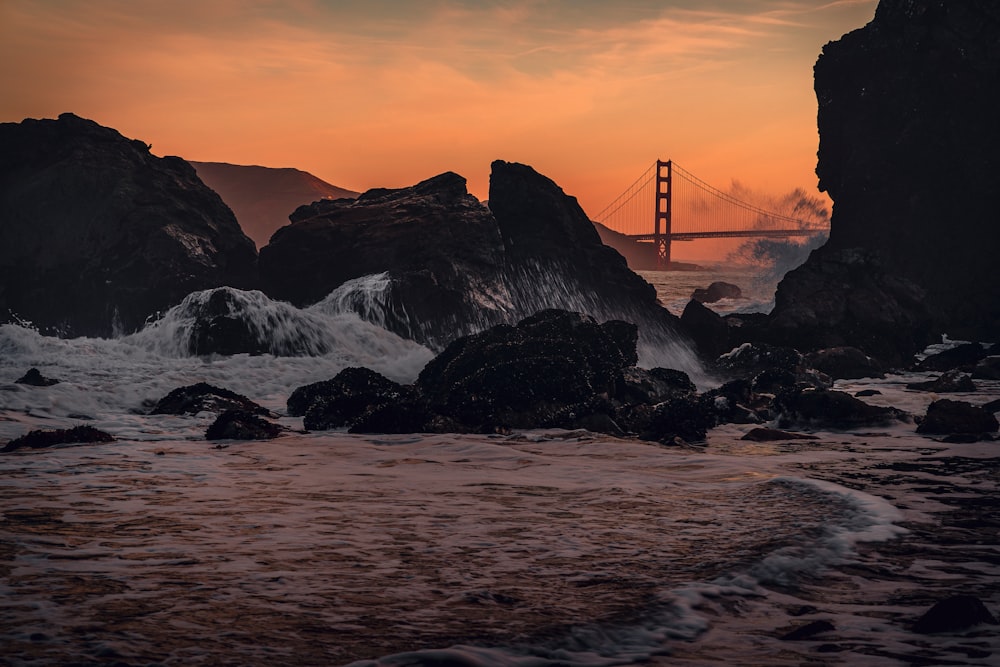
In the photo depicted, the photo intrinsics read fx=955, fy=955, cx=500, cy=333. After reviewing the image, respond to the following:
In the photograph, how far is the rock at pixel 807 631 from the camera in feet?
13.0

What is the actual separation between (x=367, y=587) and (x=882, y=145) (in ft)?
118

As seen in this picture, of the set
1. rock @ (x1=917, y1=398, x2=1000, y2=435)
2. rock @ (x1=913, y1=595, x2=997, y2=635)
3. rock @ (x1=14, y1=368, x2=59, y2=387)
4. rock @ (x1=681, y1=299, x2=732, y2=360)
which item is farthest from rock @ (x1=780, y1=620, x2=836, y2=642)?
rock @ (x1=681, y1=299, x2=732, y2=360)

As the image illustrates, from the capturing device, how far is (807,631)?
13.2 feet

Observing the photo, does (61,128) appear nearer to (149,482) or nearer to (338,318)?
(338,318)

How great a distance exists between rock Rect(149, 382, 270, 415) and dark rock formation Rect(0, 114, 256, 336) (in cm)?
1057

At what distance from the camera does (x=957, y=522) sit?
620cm

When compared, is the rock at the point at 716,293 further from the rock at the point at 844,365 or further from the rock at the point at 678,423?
the rock at the point at 678,423

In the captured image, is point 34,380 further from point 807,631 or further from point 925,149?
point 925,149

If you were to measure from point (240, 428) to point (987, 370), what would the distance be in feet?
48.7

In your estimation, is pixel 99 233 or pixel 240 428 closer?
pixel 240 428

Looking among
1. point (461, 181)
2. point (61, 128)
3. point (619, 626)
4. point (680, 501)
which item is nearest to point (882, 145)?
point (461, 181)

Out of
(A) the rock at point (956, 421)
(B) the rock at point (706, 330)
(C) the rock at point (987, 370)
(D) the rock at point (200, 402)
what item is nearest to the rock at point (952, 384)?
(C) the rock at point (987, 370)

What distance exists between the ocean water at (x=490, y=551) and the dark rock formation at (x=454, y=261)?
1021cm

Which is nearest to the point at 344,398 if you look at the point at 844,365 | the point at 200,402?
the point at 200,402
